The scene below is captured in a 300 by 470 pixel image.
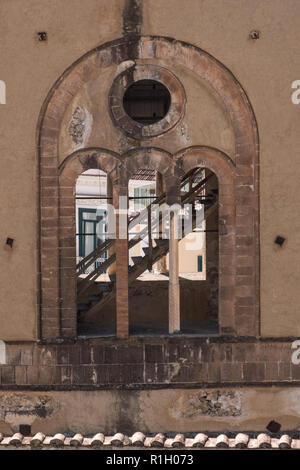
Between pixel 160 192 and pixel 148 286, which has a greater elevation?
pixel 160 192

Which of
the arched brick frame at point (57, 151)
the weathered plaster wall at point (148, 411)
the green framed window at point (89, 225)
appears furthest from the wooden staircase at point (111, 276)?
the green framed window at point (89, 225)

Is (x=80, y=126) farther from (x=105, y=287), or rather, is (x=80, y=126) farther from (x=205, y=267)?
(x=205, y=267)

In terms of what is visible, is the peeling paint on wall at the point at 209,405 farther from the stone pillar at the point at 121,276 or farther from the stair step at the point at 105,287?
the stair step at the point at 105,287

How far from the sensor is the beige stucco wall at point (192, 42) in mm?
13141

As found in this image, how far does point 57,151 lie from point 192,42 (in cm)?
326

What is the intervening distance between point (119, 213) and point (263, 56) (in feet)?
13.1

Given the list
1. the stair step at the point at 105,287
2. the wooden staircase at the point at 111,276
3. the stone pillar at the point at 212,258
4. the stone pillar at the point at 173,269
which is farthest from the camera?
the stone pillar at the point at 212,258

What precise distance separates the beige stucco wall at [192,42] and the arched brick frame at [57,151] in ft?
Answer: 0.52

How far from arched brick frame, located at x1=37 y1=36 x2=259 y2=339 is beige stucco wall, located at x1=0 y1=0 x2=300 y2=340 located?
160 mm

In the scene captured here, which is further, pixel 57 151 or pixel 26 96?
pixel 57 151

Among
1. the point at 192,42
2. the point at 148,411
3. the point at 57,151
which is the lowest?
the point at 148,411

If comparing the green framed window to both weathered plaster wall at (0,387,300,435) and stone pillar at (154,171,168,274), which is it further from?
weathered plaster wall at (0,387,300,435)

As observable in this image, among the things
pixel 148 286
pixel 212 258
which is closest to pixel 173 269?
pixel 148 286

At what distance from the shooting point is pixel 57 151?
525 inches
